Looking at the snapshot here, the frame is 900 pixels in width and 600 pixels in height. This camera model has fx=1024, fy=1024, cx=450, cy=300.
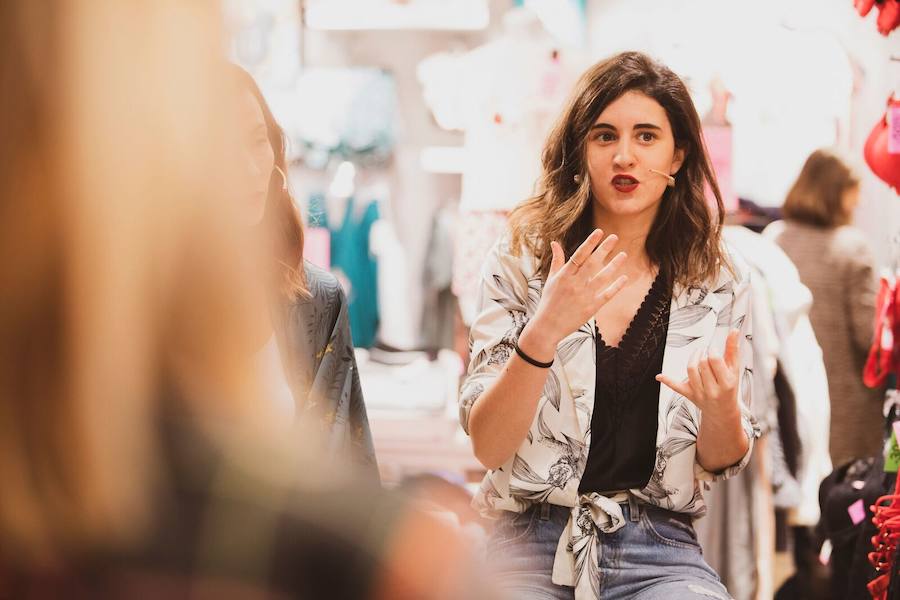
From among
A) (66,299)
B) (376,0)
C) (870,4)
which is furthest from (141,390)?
(376,0)

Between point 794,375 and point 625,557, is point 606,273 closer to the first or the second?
point 625,557

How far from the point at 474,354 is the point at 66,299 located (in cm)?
133

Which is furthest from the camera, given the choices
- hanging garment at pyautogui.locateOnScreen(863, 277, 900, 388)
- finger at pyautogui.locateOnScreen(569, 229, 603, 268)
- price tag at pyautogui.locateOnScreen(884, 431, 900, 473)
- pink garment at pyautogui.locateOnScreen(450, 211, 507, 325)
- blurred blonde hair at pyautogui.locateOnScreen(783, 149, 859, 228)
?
blurred blonde hair at pyautogui.locateOnScreen(783, 149, 859, 228)

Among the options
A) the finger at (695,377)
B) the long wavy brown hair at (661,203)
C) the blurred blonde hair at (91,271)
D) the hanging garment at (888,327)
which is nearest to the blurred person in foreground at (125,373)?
the blurred blonde hair at (91,271)

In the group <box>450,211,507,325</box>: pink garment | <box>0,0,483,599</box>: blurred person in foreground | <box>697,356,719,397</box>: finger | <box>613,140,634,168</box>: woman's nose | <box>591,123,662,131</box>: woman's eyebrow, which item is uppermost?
<box>0,0,483,599</box>: blurred person in foreground

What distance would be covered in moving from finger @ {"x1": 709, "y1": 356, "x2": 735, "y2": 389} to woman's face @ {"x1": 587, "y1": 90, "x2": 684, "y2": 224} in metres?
0.36

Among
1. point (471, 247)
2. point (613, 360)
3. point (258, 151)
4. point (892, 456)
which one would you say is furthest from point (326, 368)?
point (471, 247)

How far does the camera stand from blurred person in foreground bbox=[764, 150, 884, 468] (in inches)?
142

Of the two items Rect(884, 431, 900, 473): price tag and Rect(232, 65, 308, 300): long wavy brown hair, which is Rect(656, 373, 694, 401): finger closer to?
Rect(232, 65, 308, 300): long wavy brown hair

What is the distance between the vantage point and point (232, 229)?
0.54 meters

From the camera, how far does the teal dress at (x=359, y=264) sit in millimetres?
3947

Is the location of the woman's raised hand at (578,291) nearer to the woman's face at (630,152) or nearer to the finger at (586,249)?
the finger at (586,249)

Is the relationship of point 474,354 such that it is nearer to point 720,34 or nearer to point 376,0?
point 376,0

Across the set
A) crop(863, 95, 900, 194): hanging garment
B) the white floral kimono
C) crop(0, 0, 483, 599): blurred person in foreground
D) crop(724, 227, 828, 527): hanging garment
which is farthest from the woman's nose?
crop(0, 0, 483, 599): blurred person in foreground
